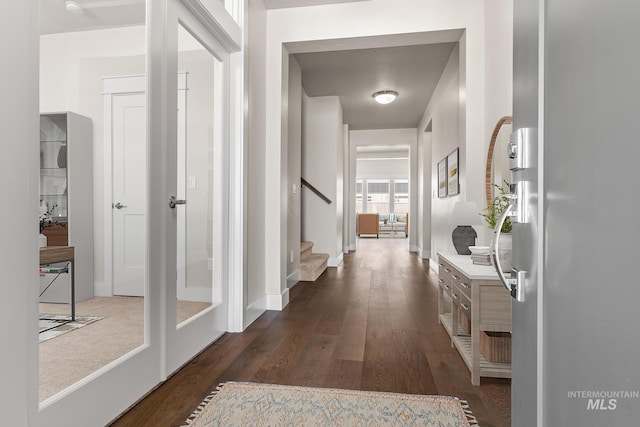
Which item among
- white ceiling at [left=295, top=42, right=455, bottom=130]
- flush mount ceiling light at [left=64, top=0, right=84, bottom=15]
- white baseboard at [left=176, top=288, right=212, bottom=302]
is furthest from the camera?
white ceiling at [left=295, top=42, right=455, bottom=130]

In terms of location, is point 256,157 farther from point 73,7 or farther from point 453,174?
point 453,174

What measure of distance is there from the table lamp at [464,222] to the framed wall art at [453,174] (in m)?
1.42

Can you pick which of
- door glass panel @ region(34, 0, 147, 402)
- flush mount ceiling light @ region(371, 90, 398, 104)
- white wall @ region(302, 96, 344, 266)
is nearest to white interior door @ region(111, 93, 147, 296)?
door glass panel @ region(34, 0, 147, 402)

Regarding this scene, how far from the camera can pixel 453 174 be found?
4.07 m

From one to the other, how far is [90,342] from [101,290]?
0.64 feet

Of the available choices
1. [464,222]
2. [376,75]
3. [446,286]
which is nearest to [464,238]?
[464,222]

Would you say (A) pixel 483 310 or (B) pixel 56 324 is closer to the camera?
(B) pixel 56 324

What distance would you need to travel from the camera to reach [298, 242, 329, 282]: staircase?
4.50 meters

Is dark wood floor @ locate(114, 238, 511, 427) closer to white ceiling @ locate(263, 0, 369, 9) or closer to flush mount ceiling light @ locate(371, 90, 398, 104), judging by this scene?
white ceiling @ locate(263, 0, 369, 9)

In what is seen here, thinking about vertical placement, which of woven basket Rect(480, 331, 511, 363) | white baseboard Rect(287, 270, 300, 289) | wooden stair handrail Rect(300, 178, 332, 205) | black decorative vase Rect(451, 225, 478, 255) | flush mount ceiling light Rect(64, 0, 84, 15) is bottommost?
white baseboard Rect(287, 270, 300, 289)

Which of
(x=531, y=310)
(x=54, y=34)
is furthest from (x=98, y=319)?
(x=531, y=310)

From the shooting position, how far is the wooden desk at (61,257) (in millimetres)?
1184

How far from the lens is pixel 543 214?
0.57m

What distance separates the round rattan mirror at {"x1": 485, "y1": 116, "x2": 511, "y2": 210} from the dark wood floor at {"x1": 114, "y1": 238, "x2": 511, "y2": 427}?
107 centimetres
